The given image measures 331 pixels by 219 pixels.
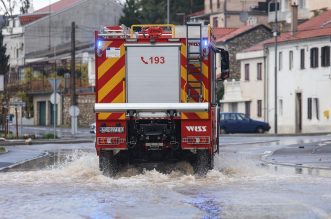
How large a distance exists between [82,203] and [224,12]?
9060 centimetres

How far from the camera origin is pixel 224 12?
10569cm

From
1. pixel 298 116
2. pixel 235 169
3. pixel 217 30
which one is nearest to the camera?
pixel 235 169

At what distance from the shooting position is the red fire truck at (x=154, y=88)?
827 inches

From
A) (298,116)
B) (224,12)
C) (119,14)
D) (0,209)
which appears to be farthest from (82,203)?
(119,14)

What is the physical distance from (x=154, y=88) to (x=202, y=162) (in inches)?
71.6

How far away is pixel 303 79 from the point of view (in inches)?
2800

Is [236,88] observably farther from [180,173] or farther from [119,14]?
[180,173]

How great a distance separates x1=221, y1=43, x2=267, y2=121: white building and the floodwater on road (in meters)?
53.5

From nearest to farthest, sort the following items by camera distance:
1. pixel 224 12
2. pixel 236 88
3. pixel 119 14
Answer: pixel 236 88 < pixel 224 12 < pixel 119 14

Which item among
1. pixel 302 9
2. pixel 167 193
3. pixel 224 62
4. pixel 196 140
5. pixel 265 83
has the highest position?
pixel 302 9

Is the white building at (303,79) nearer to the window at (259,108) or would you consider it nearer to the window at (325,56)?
the window at (325,56)

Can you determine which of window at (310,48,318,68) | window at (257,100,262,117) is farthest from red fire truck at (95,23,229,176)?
window at (257,100,262,117)

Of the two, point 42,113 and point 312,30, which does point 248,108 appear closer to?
point 312,30

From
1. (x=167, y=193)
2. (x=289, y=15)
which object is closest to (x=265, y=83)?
(x=289, y=15)
